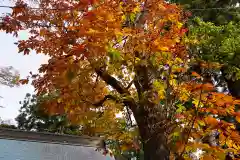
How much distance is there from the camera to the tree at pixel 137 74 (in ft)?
15.2

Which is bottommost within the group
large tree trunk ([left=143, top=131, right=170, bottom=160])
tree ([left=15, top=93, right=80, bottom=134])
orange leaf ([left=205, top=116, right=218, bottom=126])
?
large tree trunk ([left=143, top=131, right=170, bottom=160])

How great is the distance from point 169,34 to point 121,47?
99cm

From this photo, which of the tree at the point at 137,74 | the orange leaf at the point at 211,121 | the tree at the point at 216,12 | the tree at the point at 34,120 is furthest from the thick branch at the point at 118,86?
the tree at the point at 34,120

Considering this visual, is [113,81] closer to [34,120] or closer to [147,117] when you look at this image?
[147,117]

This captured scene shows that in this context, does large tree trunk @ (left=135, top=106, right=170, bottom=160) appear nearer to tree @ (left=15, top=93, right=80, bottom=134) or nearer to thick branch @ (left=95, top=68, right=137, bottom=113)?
thick branch @ (left=95, top=68, right=137, bottom=113)

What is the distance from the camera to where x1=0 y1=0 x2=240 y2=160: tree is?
4.64 metres

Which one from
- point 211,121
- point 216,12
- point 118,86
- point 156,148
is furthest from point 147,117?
point 216,12

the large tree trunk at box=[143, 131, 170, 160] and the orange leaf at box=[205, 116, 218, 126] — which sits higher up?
the orange leaf at box=[205, 116, 218, 126]

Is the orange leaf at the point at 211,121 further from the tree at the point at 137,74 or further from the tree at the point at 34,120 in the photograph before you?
the tree at the point at 34,120

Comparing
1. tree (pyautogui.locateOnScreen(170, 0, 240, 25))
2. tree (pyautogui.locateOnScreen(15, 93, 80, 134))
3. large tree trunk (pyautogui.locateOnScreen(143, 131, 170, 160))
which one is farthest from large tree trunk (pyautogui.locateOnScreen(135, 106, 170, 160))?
tree (pyautogui.locateOnScreen(15, 93, 80, 134))

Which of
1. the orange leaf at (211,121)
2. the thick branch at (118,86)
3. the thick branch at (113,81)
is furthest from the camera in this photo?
the thick branch at (113,81)

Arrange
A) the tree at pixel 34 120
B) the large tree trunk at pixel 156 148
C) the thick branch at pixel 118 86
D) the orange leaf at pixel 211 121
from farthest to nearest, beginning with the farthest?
1. the tree at pixel 34 120
2. the thick branch at pixel 118 86
3. the large tree trunk at pixel 156 148
4. the orange leaf at pixel 211 121

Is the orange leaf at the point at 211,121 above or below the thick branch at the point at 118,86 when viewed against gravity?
below

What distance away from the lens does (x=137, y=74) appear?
563 cm
